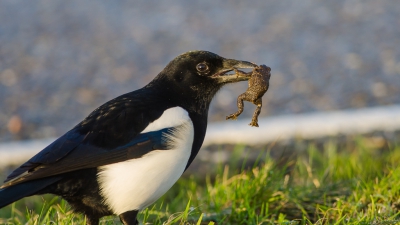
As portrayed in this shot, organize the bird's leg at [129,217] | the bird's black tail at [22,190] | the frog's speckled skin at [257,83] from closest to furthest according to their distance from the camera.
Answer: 1. the bird's black tail at [22,190]
2. the bird's leg at [129,217]
3. the frog's speckled skin at [257,83]

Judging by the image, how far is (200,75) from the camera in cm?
434

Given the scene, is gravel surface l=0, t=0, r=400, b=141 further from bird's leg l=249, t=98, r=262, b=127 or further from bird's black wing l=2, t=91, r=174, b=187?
bird's black wing l=2, t=91, r=174, b=187

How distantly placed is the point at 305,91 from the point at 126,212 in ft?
15.6

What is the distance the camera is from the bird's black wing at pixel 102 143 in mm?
3695

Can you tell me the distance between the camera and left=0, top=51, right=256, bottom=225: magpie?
371 cm

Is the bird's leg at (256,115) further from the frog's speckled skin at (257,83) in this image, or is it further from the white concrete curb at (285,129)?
the white concrete curb at (285,129)

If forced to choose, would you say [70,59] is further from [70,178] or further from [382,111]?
[70,178]

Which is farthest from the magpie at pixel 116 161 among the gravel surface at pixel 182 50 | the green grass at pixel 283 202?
the gravel surface at pixel 182 50

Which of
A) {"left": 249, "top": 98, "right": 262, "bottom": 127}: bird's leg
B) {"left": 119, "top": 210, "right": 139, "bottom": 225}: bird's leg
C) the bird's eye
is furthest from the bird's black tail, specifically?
{"left": 249, "top": 98, "right": 262, "bottom": 127}: bird's leg

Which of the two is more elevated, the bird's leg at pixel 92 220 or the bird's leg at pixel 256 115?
the bird's leg at pixel 256 115

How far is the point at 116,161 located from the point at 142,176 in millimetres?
158

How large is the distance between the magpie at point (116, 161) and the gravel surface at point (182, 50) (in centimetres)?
346

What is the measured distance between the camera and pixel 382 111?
7168mm

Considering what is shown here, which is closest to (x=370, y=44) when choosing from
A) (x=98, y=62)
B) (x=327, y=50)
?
(x=327, y=50)
